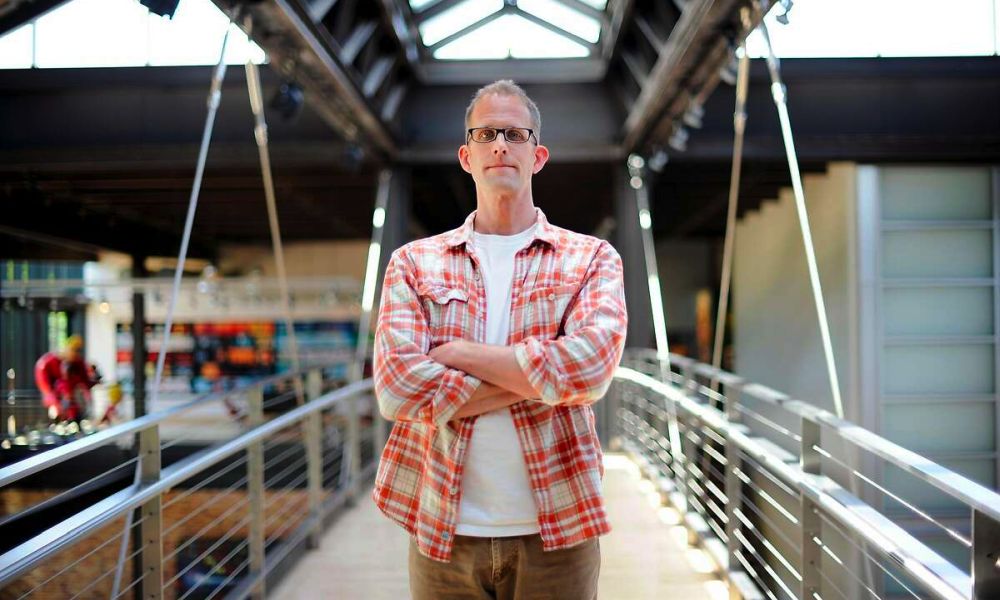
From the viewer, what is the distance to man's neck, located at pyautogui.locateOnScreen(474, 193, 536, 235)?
1385 mm

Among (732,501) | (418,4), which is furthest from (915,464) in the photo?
(418,4)

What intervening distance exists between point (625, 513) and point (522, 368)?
3.73m

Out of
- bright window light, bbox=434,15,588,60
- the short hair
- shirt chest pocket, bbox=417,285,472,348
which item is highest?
bright window light, bbox=434,15,588,60

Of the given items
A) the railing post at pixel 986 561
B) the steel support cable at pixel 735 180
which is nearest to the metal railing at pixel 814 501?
the railing post at pixel 986 561

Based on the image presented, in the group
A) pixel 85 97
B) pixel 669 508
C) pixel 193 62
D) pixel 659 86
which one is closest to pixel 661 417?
pixel 669 508

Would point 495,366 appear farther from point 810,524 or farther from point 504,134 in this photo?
point 810,524

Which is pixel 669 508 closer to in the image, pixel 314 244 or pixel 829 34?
pixel 829 34

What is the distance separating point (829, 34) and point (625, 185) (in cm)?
208

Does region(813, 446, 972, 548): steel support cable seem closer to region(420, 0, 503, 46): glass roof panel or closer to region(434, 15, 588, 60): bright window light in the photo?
region(420, 0, 503, 46): glass roof panel

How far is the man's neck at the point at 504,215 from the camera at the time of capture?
4.54ft

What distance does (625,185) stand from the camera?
25.9ft

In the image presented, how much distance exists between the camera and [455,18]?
6914 mm

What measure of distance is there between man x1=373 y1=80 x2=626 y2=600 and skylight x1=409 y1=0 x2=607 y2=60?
543 centimetres

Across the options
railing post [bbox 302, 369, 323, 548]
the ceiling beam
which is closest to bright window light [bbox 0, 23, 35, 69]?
the ceiling beam
